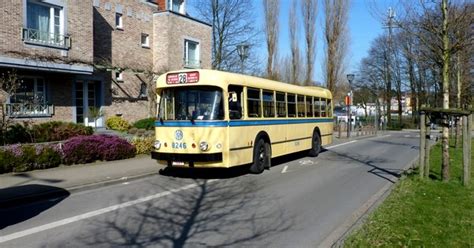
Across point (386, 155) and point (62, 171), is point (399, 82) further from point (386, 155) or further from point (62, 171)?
point (62, 171)

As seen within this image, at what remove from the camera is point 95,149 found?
46.4ft

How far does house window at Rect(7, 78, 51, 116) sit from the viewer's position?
58.5ft

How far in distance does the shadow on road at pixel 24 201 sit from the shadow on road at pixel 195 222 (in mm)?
1309

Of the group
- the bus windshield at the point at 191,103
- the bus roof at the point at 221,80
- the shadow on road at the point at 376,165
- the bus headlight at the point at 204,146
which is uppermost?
the bus roof at the point at 221,80

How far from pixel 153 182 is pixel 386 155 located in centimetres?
1165

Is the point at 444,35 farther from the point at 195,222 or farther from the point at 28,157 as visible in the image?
the point at 28,157

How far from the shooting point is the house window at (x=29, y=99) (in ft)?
58.5

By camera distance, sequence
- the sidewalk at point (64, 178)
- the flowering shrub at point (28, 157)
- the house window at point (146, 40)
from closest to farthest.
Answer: the sidewalk at point (64, 178) < the flowering shrub at point (28, 157) < the house window at point (146, 40)

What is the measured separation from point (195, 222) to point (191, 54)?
82.7 feet

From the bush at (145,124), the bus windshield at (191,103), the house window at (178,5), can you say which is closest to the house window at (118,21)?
the bush at (145,124)

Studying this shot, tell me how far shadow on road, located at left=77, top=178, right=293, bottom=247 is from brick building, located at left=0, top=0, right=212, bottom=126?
37.6ft

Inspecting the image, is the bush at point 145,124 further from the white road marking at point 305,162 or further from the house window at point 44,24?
the white road marking at point 305,162

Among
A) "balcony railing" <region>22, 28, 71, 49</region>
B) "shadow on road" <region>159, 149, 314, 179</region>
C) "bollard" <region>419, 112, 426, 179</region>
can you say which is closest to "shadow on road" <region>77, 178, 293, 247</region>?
"shadow on road" <region>159, 149, 314, 179</region>

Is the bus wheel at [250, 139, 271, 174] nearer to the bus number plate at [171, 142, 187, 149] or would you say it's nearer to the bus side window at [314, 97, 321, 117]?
the bus number plate at [171, 142, 187, 149]
